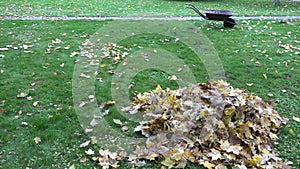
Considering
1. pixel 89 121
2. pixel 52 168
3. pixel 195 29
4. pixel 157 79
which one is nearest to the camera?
pixel 52 168

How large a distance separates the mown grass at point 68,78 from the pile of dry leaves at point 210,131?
0.20m

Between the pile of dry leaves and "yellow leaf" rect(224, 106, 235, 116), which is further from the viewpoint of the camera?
"yellow leaf" rect(224, 106, 235, 116)

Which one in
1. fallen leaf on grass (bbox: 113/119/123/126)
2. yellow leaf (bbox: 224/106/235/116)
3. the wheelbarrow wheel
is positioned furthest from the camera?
the wheelbarrow wheel

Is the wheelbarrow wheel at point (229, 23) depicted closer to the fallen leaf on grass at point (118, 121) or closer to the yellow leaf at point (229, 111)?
the yellow leaf at point (229, 111)

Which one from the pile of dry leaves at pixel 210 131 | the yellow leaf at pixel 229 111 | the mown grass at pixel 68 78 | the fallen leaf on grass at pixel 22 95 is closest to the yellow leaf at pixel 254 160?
the pile of dry leaves at pixel 210 131

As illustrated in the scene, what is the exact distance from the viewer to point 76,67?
5348 mm

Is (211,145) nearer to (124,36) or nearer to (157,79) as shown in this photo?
(157,79)

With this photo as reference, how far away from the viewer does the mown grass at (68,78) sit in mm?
3254

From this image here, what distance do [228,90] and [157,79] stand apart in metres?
1.52

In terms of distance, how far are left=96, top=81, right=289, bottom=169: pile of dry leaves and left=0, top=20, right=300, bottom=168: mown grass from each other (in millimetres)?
200

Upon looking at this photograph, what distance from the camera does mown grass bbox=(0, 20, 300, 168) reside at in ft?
10.7

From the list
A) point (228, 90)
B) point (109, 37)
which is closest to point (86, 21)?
point (109, 37)

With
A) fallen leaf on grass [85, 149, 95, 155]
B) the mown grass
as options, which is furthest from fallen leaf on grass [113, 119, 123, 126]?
fallen leaf on grass [85, 149, 95, 155]

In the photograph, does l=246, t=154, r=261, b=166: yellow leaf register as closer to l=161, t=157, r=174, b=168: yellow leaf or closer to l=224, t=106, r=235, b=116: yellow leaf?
l=224, t=106, r=235, b=116: yellow leaf
